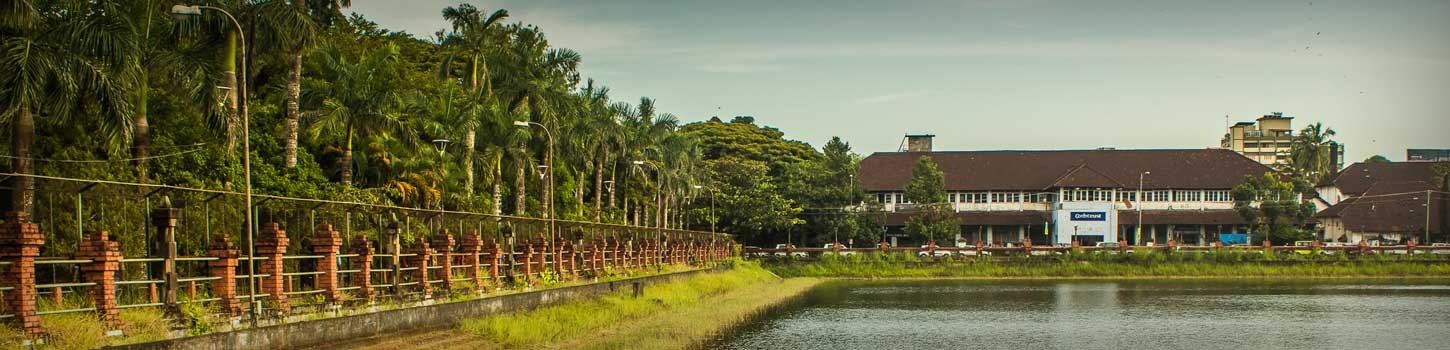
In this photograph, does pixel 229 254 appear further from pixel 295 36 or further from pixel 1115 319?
pixel 1115 319

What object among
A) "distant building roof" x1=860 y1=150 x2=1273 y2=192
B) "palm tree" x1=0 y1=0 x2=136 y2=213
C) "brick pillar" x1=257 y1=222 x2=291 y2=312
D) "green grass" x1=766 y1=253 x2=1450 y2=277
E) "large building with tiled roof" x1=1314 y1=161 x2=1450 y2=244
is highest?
"palm tree" x1=0 y1=0 x2=136 y2=213

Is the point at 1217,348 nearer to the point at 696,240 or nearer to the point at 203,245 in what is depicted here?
the point at 203,245

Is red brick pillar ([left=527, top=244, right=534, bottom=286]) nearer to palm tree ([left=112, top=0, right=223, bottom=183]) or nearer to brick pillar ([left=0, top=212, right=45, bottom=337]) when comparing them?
palm tree ([left=112, top=0, right=223, bottom=183])

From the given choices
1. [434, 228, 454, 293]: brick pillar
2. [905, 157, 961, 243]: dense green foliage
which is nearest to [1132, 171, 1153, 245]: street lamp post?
[905, 157, 961, 243]: dense green foliage

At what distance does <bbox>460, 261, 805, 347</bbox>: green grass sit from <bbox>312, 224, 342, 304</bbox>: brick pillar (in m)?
3.02

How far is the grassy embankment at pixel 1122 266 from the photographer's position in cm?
7694

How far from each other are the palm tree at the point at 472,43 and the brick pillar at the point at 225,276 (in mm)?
26501

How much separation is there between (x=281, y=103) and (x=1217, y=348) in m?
28.4

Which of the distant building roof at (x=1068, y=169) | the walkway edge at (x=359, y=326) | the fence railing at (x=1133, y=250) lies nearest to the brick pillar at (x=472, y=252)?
the walkway edge at (x=359, y=326)

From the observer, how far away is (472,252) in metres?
33.5

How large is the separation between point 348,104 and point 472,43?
306 inches

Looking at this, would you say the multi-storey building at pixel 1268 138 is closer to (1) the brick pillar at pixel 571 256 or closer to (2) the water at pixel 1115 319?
(2) the water at pixel 1115 319

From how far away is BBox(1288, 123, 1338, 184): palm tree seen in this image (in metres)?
114

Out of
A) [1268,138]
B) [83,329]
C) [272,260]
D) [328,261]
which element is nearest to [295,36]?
[328,261]
